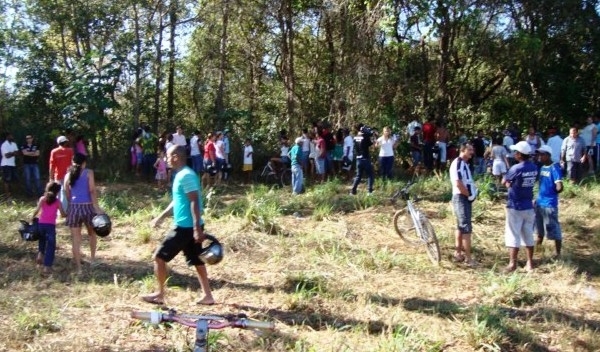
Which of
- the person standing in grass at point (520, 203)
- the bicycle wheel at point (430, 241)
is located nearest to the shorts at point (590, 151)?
the person standing in grass at point (520, 203)

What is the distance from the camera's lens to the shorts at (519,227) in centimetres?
830

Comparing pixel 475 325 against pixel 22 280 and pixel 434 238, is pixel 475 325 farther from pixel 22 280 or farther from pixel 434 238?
pixel 22 280

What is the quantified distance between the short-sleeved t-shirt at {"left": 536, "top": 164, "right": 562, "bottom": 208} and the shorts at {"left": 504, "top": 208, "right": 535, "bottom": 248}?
65 cm

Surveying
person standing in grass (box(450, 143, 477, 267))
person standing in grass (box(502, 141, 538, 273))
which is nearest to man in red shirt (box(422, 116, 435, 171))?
person standing in grass (box(450, 143, 477, 267))

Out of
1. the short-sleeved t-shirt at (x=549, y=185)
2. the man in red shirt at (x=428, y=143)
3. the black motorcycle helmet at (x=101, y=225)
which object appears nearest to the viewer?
the black motorcycle helmet at (x=101, y=225)

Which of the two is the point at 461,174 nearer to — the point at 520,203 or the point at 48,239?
the point at 520,203

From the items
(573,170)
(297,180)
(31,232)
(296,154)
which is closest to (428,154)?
(573,170)

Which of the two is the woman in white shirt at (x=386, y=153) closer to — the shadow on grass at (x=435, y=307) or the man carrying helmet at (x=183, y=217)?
the shadow on grass at (x=435, y=307)

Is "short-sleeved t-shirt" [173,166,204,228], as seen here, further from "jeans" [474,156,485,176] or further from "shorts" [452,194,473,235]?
"jeans" [474,156,485,176]

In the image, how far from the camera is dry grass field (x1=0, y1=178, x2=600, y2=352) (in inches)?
235

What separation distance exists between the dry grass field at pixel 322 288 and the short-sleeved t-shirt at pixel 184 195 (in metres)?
1.01

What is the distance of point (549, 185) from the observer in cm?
879

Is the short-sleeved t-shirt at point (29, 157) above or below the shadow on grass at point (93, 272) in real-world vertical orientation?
above

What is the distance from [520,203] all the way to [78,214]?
5.52 m
